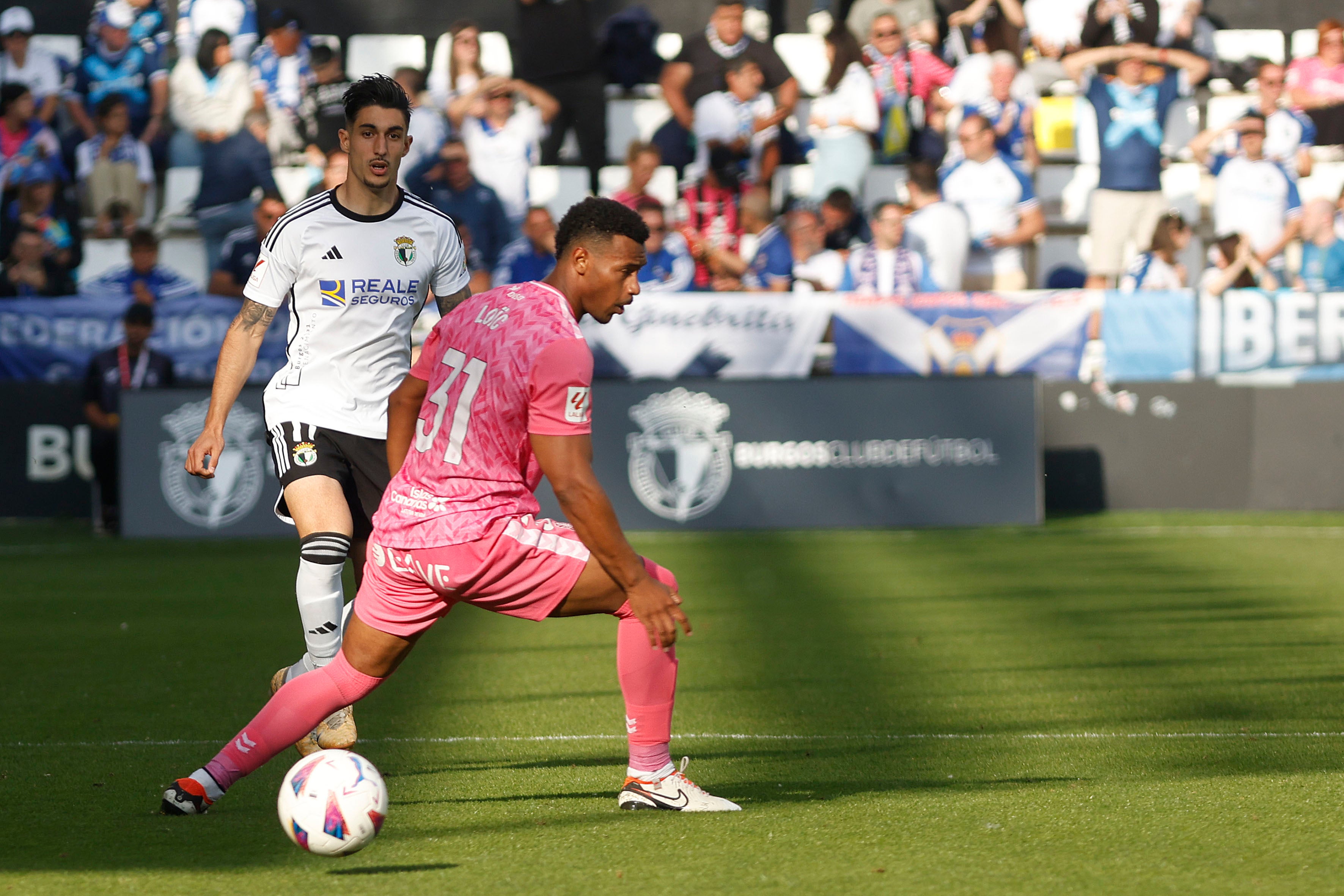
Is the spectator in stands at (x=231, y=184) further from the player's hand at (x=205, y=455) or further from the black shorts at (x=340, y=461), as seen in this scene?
the player's hand at (x=205, y=455)

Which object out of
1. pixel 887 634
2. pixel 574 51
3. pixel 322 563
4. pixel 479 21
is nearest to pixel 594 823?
pixel 322 563

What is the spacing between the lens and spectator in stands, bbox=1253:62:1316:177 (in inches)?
699

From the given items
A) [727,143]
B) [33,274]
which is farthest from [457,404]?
[727,143]

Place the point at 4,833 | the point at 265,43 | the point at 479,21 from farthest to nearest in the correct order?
the point at 479,21, the point at 265,43, the point at 4,833

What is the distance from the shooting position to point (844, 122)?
696 inches

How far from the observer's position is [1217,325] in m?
15.2

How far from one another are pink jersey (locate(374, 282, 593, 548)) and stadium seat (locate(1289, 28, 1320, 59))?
1643 cm

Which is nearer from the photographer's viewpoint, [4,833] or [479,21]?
[4,833]

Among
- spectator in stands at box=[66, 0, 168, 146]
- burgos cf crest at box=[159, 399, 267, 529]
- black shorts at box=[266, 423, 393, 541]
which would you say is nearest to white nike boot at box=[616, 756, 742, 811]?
black shorts at box=[266, 423, 393, 541]

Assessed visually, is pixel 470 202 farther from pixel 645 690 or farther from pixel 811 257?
pixel 645 690

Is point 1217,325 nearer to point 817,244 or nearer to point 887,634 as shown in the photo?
point 817,244

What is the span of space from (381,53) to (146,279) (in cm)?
457

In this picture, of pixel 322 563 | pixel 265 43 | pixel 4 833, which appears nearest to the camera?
pixel 4 833

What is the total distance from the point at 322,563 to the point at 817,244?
11234 mm
